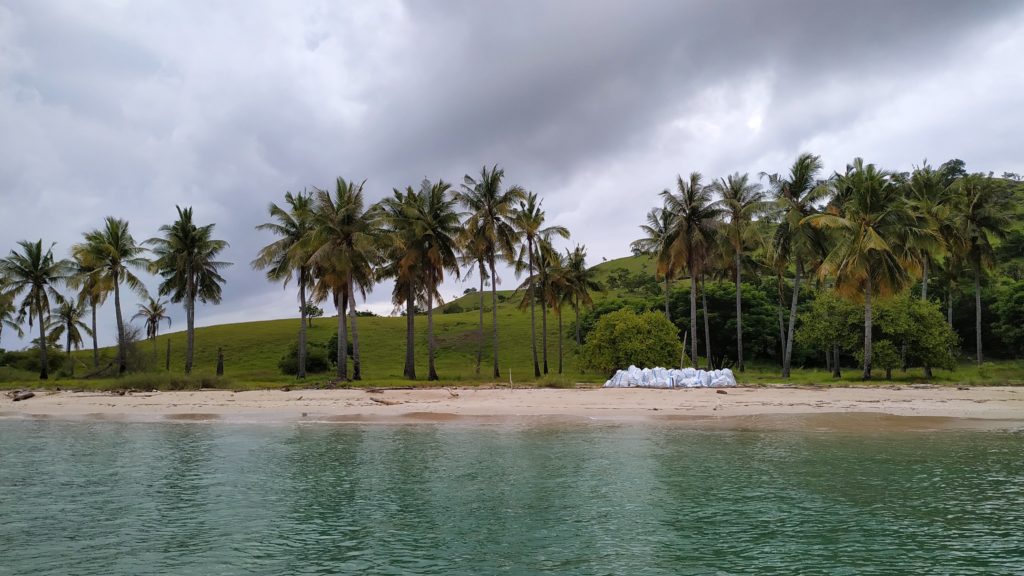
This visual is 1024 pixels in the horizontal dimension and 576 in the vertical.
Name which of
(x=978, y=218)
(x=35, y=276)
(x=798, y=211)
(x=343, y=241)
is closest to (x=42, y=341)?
(x=35, y=276)

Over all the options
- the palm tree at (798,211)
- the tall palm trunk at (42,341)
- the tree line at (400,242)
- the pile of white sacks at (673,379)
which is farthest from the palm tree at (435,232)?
the tall palm trunk at (42,341)

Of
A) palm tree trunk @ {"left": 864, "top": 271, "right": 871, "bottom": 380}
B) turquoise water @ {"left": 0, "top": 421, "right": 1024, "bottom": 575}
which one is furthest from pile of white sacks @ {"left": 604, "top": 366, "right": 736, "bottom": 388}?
turquoise water @ {"left": 0, "top": 421, "right": 1024, "bottom": 575}

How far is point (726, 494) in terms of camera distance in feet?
40.8

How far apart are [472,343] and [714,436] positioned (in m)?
55.0

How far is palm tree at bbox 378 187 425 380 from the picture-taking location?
43.0m

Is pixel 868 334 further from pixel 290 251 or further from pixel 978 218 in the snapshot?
pixel 290 251

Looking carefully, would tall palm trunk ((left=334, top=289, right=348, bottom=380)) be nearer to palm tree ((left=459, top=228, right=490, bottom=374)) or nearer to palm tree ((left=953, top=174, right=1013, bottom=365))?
palm tree ((left=459, top=228, right=490, bottom=374))

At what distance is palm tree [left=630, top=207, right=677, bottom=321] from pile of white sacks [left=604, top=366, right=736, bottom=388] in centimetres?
1498

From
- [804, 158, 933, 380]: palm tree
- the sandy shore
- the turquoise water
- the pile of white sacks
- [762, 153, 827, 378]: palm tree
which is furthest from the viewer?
[762, 153, 827, 378]: palm tree

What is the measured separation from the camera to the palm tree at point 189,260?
4853 centimetres

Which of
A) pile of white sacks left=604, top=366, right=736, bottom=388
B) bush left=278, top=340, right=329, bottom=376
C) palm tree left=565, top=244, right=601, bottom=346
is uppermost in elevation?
palm tree left=565, top=244, right=601, bottom=346

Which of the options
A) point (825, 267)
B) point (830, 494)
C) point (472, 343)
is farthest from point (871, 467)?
point (472, 343)

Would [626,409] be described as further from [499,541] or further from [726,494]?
[499,541]

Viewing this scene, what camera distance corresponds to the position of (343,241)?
42.0 meters
